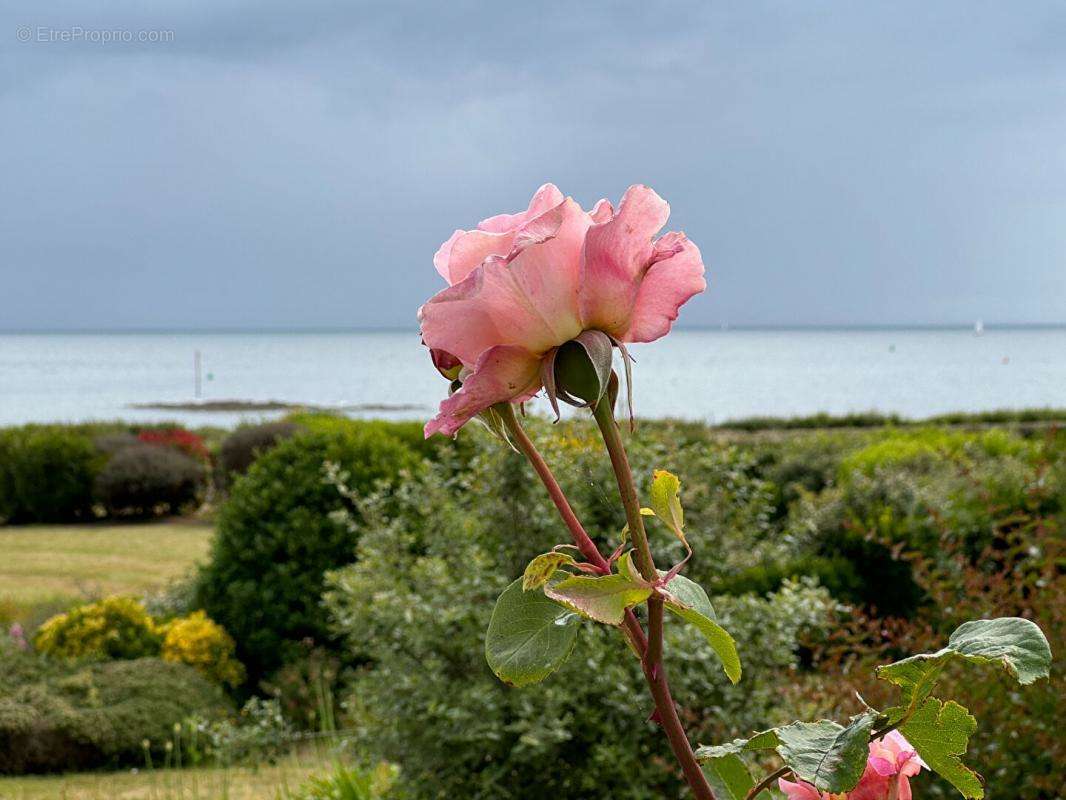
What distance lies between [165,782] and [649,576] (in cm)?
431

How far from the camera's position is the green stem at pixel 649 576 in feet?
1.45

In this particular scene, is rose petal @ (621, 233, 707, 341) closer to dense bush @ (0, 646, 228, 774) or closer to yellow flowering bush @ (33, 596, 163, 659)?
dense bush @ (0, 646, 228, 774)

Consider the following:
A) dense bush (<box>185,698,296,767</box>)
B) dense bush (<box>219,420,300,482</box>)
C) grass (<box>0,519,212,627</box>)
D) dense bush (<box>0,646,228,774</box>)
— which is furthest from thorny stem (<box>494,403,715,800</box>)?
dense bush (<box>219,420,300,482</box>)

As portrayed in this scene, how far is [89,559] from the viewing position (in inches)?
397

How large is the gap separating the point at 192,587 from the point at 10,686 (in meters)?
1.76

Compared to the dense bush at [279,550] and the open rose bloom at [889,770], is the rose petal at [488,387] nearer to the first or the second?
the open rose bloom at [889,770]

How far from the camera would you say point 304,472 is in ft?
20.4

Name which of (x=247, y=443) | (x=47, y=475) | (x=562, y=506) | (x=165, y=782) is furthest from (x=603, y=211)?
(x=47, y=475)

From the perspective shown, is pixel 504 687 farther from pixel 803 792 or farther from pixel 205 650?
pixel 205 650

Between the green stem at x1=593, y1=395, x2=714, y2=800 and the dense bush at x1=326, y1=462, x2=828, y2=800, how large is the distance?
2.58 meters

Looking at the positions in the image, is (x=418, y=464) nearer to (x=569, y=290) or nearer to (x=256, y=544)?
(x=256, y=544)

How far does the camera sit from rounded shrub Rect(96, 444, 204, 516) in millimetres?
12477

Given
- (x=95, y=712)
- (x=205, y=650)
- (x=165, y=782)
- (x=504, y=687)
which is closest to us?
(x=504, y=687)

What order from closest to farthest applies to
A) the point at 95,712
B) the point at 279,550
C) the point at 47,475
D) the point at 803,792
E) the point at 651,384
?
the point at 803,792 < the point at 95,712 < the point at 279,550 < the point at 47,475 < the point at 651,384
